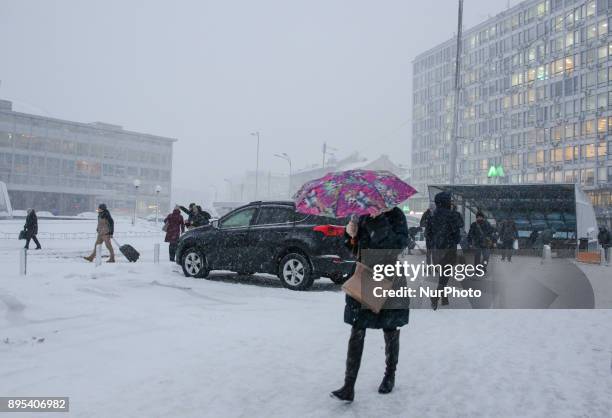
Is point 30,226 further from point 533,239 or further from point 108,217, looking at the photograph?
point 533,239

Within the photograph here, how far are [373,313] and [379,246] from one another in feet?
1.90

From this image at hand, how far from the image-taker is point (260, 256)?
11.0 metres

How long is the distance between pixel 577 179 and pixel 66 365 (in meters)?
66.1

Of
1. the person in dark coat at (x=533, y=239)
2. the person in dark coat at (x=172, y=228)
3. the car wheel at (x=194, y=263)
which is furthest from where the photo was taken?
the person in dark coat at (x=533, y=239)

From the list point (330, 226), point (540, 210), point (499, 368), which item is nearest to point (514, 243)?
point (540, 210)

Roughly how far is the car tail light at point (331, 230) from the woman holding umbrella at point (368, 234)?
5421mm

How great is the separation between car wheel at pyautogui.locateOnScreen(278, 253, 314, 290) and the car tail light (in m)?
0.70

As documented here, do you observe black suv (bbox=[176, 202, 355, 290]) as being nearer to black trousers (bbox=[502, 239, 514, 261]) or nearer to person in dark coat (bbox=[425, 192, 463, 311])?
person in dark coat (bbox=[425, 192, 463, 311])

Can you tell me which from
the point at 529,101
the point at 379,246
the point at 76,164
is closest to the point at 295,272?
the point at 379,246

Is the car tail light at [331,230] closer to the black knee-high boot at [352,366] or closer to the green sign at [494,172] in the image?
the black knee-high boot at [352,366]

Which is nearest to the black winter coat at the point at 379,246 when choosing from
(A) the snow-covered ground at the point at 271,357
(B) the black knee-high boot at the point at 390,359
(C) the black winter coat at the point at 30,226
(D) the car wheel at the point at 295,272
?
(B) the black knee-high boot at the point at 390,359

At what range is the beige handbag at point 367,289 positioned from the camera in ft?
14.2

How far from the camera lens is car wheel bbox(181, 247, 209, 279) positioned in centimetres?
1184

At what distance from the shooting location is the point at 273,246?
10.9 metres
